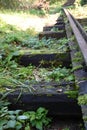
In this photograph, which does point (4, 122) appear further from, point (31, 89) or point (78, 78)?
point (78, 78)

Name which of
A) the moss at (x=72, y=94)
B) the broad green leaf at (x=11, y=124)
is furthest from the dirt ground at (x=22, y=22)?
the broad green leaf at (x=11, y=124)

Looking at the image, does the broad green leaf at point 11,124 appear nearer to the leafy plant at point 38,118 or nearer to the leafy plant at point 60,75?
the leafy plant at point 38,118

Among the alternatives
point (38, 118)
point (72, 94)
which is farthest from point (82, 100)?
point (38, 118)

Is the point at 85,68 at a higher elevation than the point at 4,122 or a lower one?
higher

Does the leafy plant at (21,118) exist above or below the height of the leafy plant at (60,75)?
below

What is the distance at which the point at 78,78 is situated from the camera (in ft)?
7.75

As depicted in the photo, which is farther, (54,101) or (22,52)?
(22,52)

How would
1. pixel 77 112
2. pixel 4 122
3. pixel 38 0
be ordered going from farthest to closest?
pixel 38 0 → pixel 77 112 → pixel 4 122

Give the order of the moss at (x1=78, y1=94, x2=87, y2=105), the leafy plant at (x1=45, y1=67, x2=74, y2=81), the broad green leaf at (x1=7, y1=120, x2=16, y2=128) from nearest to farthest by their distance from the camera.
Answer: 1. the moss at (x1=78, y1=94, x2=87, y2=105)
2. the broad green leaf at (x1=7, y1=120, x2=16, y2=128)
3. the leafy plant at (x1=45, y1=67, x2=74, y2=81)

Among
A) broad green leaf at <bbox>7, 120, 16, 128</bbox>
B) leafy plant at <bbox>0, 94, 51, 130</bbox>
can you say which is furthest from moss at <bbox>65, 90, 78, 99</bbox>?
broad green leaf at <bbox>7, 120, 16, 128</bbox>

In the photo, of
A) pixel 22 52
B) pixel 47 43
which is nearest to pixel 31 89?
pixel 22 52

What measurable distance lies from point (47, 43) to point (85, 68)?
2.39 m

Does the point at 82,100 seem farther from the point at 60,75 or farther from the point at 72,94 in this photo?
the point at 60,75

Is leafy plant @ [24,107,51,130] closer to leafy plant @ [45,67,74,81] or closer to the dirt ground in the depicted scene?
leafy plant @ [45,67,74,81]
